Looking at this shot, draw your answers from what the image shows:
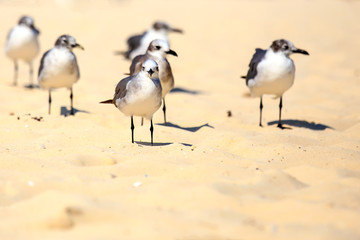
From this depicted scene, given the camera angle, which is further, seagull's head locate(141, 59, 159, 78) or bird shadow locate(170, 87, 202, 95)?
bird shadow locate(170, 87, 202, 95)

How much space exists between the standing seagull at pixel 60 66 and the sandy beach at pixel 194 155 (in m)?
0.57

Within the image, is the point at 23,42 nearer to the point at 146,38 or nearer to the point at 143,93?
the point at 146,38

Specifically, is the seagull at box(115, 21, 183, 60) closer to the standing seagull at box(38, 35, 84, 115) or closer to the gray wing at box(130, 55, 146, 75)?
the standing seagull at box(38, 35, 84, 115)

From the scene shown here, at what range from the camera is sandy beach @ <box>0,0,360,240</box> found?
467 centimetres

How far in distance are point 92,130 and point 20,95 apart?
4.08 m

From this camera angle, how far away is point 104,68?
15.8 metres

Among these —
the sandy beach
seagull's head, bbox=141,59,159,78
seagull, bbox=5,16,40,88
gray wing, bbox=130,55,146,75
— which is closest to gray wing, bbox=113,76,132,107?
seagull's head, bbox=141,59,159,78

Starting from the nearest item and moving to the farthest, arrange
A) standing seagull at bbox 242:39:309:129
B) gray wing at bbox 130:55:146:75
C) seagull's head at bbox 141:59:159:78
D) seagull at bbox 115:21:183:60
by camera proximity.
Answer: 1. seagull's head at bbox 141:59:159:78
2. gray wing at bbox 130:55:146:75
3. standing seagull at bbox 242:39:309:129
4. seagull at bbox 115:21:183:60

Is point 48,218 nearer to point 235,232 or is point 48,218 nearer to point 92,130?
point 235,232

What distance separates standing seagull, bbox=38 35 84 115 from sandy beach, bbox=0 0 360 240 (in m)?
0.57

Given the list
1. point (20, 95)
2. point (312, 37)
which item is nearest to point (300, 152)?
point (20, 95)

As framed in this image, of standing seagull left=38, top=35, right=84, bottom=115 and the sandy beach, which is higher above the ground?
standing seagull left=38, top=35, right=84, bottom=115

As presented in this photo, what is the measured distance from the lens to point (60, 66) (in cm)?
1044

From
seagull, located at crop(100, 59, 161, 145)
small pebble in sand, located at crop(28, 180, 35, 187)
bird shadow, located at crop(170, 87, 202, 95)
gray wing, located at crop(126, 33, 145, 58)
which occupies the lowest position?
small pebble in sand, located at crop(28, 180, 35, 187)
